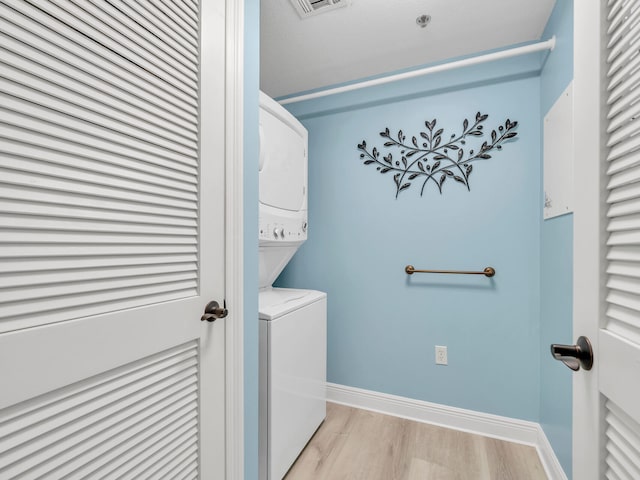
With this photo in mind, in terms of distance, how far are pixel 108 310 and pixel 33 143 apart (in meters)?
0.36

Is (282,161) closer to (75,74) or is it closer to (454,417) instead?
(75,74)

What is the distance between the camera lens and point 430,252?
2031 millimetres

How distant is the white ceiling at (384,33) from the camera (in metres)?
1.56

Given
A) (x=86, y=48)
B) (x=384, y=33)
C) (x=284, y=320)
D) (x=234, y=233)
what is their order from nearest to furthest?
(x=86, y=48)
(x=234, y=233)
(x=284, y=320)
(x=384, y=33)

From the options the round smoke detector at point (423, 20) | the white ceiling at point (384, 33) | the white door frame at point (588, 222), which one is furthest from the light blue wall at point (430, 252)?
the white door frame at point (588, 222)

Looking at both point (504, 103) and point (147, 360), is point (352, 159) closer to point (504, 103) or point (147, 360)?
point (504, 103)

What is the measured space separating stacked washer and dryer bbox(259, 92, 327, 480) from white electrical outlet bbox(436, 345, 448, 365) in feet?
2.45

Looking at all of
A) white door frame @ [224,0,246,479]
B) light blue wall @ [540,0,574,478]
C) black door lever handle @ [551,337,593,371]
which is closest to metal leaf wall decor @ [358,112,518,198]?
light blue wall @ [540,0,574,478]

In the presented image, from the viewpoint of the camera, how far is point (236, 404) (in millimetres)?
1038

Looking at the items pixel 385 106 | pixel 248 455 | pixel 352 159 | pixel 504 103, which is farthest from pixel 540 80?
pixel 248 455

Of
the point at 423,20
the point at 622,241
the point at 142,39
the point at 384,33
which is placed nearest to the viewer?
the point at 622,241

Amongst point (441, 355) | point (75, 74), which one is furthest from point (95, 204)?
point (441, 355)

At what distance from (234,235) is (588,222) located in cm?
94

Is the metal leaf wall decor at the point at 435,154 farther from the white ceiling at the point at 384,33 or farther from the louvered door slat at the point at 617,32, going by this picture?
the louvered door slat at the point at 617,32
